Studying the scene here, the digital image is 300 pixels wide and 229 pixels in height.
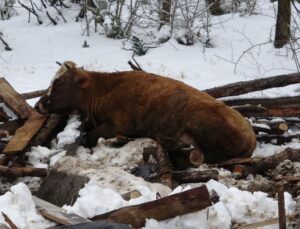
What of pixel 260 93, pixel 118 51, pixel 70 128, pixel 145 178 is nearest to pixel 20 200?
pixel 145 178

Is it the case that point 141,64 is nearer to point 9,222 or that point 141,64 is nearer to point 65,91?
point 65,91

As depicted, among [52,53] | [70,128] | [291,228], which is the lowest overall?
[52,53]

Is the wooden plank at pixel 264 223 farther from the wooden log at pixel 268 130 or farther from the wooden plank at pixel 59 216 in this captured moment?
the wooden log at pixel 268 130

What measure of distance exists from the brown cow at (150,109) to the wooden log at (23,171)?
134 centimetres

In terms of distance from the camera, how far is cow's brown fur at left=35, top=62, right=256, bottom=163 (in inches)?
279

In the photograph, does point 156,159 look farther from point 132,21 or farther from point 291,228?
point 132,21

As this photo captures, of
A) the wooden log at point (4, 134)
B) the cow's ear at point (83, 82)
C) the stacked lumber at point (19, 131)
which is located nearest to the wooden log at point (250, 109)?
the cow's ear at point (83, 82)

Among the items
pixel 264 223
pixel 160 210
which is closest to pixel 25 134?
pixel 160 210

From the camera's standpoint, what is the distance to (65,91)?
801 cm

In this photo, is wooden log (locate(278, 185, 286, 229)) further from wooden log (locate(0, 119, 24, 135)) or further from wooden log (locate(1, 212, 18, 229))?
wooden log (locate(0, 119, 24, 135))

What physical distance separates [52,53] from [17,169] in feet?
31.8

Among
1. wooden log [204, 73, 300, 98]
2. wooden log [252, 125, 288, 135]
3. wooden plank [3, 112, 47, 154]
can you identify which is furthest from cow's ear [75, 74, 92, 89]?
wooden log [252, 125, 288, 135]

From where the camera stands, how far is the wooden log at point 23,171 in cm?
627

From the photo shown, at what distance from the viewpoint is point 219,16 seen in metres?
17.3
